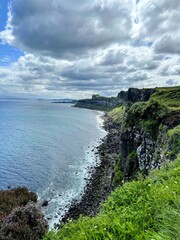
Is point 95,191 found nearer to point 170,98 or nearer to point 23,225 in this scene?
point 23,225

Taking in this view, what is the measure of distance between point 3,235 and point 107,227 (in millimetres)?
12234

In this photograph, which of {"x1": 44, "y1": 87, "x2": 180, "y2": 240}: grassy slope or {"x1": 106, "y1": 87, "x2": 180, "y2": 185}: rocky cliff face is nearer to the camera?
{"x1": 44, "y1": 87, "x2": 180, "y2": 240}: grassy slope

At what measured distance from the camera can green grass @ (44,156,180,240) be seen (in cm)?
506

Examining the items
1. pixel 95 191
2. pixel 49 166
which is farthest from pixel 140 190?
pixel 49 166

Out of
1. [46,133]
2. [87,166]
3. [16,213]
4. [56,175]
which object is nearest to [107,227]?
[16,213]

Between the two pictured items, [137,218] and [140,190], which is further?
[140,190]

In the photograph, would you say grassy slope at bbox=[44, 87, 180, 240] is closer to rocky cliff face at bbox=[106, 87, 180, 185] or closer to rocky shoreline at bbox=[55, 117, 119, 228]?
rocky cliff face at bbox=[106, 87, 180, 185]

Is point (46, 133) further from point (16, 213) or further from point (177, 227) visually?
point (177, 227)

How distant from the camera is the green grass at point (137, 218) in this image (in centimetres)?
506

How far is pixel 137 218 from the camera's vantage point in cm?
627

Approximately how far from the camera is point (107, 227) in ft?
20.2

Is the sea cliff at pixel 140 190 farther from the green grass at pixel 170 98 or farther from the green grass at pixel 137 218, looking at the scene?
the green grass at pixel 170 98

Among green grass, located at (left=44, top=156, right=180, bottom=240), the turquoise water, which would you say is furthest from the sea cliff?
the turquoise water

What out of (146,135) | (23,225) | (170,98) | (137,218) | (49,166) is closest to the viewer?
(137,218)
